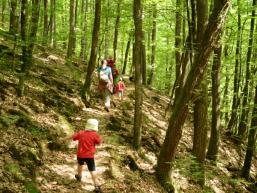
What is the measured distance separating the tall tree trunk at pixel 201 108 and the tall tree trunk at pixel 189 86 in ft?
2.40

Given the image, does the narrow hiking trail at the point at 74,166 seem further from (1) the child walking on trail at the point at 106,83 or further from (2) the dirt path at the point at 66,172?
(1) the child walking on trail at the point at 106,83

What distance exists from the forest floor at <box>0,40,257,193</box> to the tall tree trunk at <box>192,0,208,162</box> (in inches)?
18.6

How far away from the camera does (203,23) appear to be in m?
9.77

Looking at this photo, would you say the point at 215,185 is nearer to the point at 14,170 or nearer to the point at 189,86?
the point at 189,86

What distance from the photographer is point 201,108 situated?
1044 cm

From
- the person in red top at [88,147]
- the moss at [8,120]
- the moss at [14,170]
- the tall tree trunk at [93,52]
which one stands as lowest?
the moss at [14,170]

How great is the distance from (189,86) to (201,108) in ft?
5.86

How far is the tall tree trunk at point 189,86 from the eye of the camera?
827 cm

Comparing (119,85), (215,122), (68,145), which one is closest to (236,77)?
Result: (215,122)

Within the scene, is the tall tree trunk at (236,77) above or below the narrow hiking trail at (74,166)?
above

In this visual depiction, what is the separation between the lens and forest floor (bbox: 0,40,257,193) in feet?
26.5

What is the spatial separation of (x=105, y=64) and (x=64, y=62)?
464 cm

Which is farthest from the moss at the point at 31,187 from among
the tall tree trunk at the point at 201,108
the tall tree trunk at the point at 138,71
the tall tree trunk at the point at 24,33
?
the tall tree trunk at the point at 201,108

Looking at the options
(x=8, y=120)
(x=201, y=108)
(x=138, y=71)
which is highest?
(x=138, y=71)
